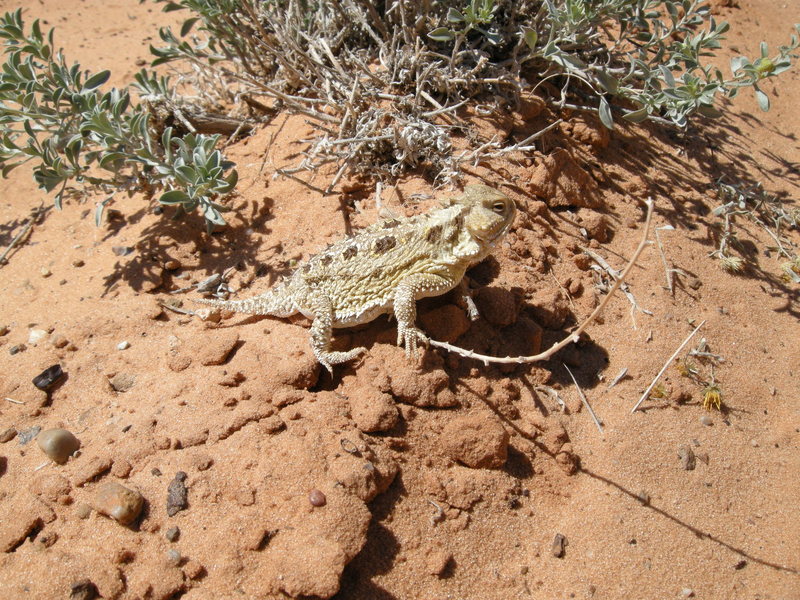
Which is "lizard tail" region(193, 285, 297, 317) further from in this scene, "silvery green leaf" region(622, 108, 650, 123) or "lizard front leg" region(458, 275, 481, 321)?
"silvery green leaf" region(622, 108, 650, 123)

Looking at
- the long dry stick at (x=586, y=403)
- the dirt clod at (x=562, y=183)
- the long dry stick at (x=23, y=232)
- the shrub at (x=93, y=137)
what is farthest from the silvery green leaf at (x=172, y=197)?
the long dry stick at (x=586, y=403)

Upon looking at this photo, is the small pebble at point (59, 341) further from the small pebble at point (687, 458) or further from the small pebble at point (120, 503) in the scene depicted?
the small pebble at point (687, 458)

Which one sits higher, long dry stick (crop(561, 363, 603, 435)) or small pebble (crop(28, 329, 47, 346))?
small pebble (crop(28, 329, 47, 346))

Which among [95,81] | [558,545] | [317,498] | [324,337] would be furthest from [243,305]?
[558,545]

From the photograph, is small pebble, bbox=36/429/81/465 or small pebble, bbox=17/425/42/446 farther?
small pebble, bbox=17/425/42/446

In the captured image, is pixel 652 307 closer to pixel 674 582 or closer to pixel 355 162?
pixel 674 582

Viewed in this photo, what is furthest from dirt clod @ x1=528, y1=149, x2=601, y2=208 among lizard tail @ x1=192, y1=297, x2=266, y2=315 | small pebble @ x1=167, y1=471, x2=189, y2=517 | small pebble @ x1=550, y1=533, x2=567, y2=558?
small pebble @ x1=167, y1=471, x2=189, y2=517
